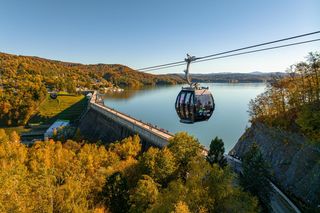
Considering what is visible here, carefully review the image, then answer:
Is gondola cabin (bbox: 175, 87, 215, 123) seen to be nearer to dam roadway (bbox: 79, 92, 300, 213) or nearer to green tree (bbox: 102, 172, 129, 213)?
green tree (bbox: 102, 172, 129, 213)

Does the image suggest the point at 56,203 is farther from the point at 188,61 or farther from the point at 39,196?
the point at 188,61

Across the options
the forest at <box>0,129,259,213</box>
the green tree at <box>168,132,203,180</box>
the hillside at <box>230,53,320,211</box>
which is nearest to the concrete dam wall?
the green tree at <box>168,132,203,180</box>

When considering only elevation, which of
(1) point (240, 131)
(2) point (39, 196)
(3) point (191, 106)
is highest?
(3) point (191, 106)

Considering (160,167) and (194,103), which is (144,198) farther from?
(194,103)

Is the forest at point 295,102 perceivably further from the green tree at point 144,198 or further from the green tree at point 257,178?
the green tree at point 144,198

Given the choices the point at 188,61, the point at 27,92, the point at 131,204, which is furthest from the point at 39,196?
the point at 27,92

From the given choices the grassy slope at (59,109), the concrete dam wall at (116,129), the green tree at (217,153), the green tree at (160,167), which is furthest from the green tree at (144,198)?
the grassy slope at (59,109)
